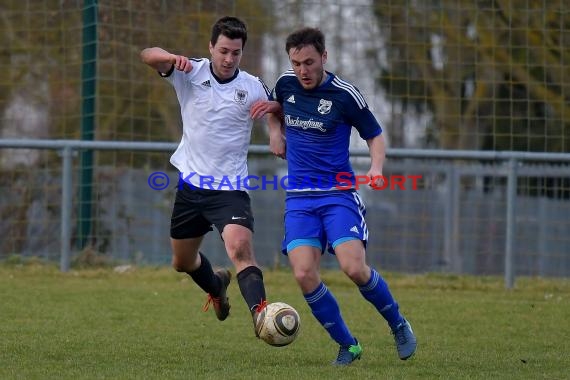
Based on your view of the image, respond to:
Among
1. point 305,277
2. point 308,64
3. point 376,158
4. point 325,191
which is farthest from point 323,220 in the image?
point 308,64

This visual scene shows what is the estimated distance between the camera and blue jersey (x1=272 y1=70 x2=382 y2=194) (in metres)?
6.66

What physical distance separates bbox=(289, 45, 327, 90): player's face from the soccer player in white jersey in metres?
0.54

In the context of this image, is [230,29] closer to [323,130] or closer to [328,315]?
[323,130]

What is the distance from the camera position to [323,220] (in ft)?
21.8

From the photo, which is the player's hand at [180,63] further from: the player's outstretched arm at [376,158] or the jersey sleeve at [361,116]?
the player's outstretched arm at [376,158]

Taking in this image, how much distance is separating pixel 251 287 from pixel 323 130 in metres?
0.98

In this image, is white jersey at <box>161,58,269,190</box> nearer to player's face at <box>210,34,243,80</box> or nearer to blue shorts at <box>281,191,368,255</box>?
player's face at <box>210,34,243,80</box>

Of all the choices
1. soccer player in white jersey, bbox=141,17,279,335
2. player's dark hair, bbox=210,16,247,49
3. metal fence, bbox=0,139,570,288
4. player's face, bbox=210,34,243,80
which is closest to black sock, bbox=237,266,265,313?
soccer player in white jersey, bbox=141,17,279,335

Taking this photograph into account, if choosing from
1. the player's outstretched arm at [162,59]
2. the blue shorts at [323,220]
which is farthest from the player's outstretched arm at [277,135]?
the player's outstretched arm at [162,59]

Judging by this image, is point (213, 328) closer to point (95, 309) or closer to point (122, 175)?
point (95, 309)

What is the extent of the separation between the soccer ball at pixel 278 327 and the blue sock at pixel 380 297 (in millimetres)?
532

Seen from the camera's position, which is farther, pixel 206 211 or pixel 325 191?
pixel 206 211

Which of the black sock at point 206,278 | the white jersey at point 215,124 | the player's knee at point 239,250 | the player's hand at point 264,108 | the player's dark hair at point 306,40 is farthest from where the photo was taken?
the black sock at point 206,278

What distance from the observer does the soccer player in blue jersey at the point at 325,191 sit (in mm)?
6539
